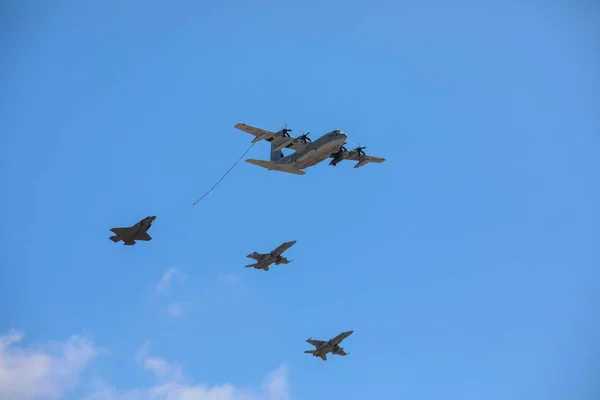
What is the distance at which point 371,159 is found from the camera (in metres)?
101

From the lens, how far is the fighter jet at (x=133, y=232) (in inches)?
2783

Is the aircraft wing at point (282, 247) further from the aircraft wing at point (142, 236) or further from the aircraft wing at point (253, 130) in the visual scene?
the aircraft wing at point (142, 236)

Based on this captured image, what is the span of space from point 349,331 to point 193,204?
117ft

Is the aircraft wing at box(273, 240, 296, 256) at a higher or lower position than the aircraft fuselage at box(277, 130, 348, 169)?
lower

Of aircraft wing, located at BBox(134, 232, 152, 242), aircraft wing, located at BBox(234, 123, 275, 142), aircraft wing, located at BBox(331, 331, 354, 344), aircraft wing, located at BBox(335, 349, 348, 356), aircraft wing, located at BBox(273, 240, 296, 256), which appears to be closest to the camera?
aircraft wing, located at BBox(134, 232, 152, 242)

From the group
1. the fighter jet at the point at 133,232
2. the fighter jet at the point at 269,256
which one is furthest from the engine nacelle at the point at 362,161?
the fighter jet at the point at 133,232

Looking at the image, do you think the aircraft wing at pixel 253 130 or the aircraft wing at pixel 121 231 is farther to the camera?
the aircraft wing at pixel 253 130

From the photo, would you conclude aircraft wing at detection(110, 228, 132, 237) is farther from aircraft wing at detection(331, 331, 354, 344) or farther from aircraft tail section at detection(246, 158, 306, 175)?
aircraft wing at detection(331, 331, 354, 344)

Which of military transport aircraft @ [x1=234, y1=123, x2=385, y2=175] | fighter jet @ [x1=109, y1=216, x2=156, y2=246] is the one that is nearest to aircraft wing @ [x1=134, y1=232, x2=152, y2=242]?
fighter jet @ [x1=109, y1=216, x2=156, y2=246]

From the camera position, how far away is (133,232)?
70.9 m

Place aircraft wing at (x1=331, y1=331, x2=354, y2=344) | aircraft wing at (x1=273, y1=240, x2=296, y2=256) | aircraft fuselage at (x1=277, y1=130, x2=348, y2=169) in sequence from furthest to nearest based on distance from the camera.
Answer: aircraft wing at (x1=331, y1=331, x2=354, y2=344) → aircraft wing at (x1=273, y1=240, x2=296, y2=256) → aircraft fuselage at (x1=277, y1=130, x2=348, y2=169)

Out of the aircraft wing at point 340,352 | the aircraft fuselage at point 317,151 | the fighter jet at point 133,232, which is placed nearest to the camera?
the fighter jet at point 133,232

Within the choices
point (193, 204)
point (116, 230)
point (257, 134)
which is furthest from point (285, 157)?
point (116, 230)

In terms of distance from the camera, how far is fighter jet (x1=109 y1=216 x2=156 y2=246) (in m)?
70.7
